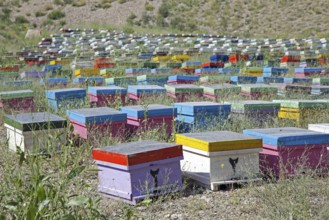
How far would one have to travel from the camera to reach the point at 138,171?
423 cm

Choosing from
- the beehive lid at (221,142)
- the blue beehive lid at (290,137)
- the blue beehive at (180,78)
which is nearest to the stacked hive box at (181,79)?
the blue beehive at (180,78)

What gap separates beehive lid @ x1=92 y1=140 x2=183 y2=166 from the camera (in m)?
4.16

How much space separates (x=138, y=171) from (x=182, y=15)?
94.0 ft

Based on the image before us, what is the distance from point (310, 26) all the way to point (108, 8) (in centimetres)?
1157

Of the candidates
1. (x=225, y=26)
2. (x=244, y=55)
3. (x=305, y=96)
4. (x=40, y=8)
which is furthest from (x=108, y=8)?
(x=305, y=96)

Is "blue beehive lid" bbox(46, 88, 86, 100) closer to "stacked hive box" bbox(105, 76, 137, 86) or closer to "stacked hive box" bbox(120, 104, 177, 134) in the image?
"stacked hive box" bbox(120, 104, 177, 134)

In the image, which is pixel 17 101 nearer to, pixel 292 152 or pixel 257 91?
pixel 257 91

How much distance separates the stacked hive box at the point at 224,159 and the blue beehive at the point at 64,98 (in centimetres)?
294

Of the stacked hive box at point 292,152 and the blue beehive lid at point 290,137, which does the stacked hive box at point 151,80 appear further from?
the stacked hive box at point 292,152

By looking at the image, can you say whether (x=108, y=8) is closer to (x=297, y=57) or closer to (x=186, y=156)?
(x=297, y=57)

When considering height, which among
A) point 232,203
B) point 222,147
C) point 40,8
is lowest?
point 232,203

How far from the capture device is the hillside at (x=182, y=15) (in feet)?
95.6

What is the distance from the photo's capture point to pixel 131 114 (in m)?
6.08

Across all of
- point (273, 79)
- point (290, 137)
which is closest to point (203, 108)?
point (290, 137)
